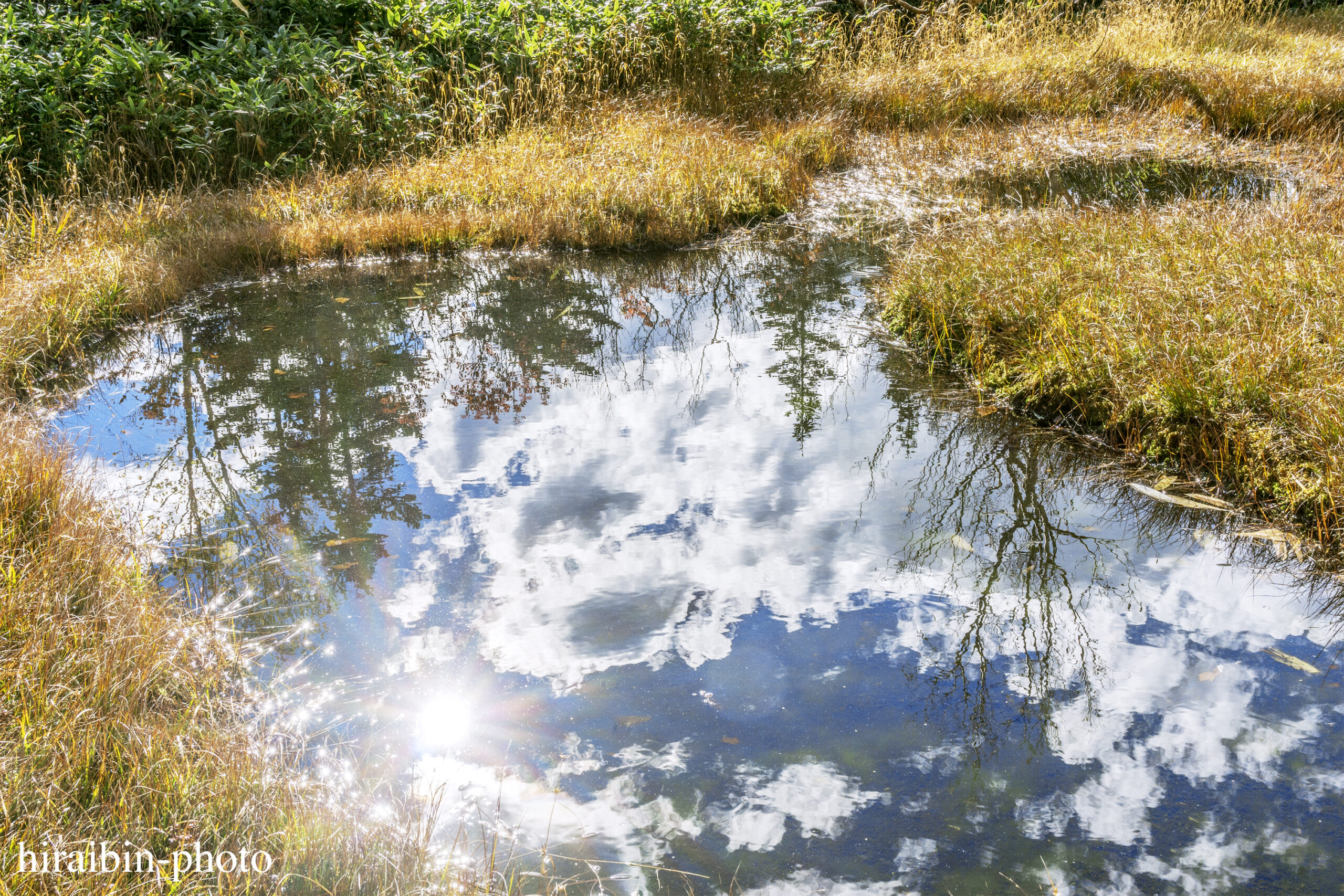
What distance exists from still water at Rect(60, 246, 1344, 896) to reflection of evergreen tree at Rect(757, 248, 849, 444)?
0.04 m

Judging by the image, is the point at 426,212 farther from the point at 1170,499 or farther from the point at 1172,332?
the point at 1170,499

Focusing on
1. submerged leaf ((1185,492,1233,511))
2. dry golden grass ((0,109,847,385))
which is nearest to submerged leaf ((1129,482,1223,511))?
submerged leaf ((1185,492,1233,511))

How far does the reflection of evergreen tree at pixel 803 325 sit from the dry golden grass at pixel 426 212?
1267 mm

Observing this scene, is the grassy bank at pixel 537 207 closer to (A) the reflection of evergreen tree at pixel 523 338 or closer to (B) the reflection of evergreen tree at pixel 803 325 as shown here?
(B) the reflection of evergreen tree at pixel 803 325

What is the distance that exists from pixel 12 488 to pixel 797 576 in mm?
3050

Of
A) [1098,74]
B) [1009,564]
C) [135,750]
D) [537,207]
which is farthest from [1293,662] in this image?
[1098,74]

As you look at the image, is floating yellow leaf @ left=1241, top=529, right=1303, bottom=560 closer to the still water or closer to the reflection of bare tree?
the still water

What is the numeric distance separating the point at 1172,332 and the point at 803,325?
2.46 metres

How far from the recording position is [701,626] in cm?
306

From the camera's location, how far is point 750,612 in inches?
124

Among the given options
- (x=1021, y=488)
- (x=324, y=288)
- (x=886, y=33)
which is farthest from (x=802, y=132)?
(x=1021, y=488)

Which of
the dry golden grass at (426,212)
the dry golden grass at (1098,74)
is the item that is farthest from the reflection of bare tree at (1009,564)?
the dry golden grass at (1098,74)

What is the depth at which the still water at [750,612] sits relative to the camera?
2.28 m

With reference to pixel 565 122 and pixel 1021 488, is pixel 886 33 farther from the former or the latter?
pixel 1021 488
